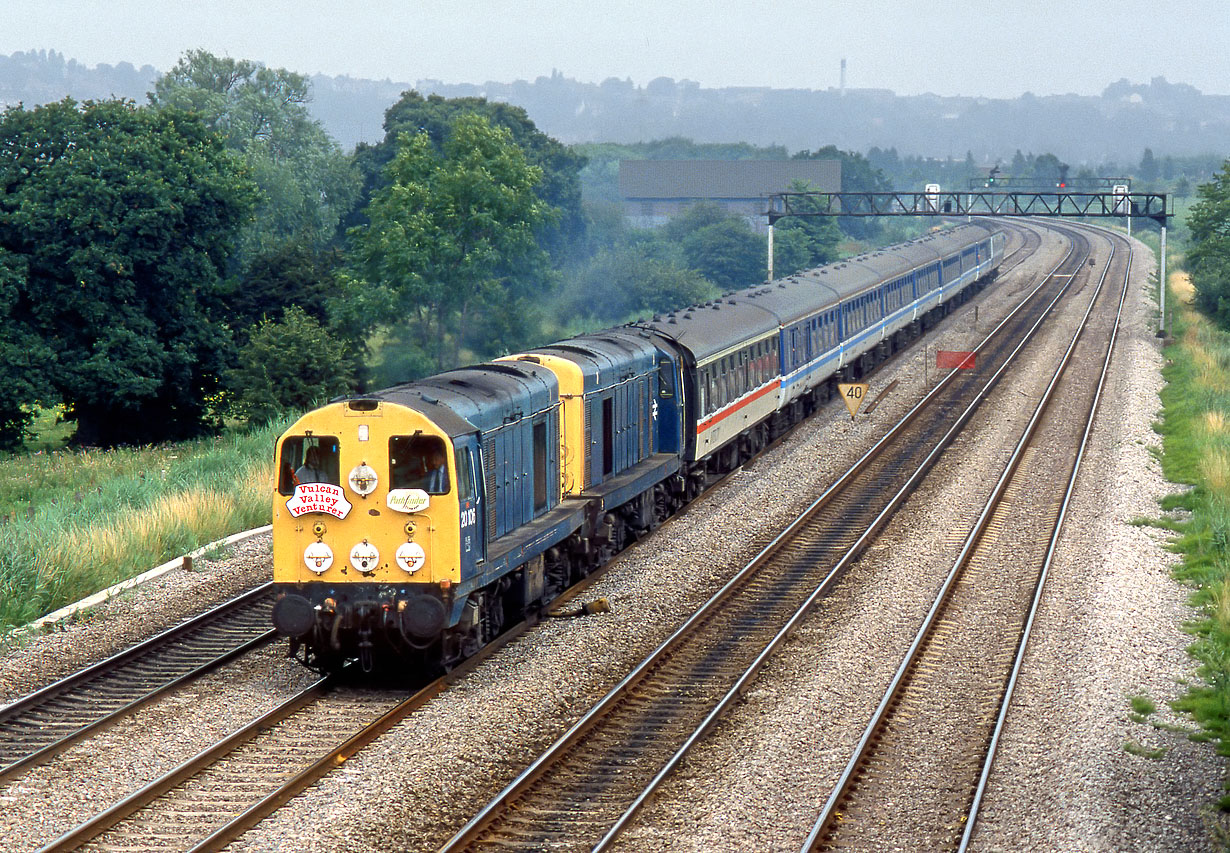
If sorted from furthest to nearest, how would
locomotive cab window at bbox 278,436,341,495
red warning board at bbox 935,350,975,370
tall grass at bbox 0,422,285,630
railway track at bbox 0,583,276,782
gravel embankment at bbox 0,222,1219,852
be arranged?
1. red warning board at bbox 935,350,975,370
2. tall grass at bbox 0,422,285,630
3. locomotive cab window at bbox 278,436,341,495
4. railway track at bbox 0,583,276,782
5. gravel embankment at bbox 0,222,1219,852

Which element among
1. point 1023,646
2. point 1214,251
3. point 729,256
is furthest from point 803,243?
point 1023,646

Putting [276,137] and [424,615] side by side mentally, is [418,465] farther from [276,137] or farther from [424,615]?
[276,137]

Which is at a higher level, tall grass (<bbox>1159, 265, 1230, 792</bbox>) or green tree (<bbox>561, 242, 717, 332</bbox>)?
green tree (<bbox>561, 242, 717, 332</bbox>)

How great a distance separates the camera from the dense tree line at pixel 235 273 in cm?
4306

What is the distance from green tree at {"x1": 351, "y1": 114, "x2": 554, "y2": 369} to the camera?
5553 centimetres

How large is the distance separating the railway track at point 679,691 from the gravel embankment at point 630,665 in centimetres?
31

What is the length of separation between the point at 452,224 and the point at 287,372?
1552 centimetres

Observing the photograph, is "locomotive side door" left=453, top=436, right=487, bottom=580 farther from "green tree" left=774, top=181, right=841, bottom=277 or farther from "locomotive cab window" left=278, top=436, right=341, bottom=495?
"green tree" left=774, top=181, right=841, bottom=277

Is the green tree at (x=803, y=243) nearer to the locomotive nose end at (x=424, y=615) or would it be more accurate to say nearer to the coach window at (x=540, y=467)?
the coach window at (x=540, y=467)

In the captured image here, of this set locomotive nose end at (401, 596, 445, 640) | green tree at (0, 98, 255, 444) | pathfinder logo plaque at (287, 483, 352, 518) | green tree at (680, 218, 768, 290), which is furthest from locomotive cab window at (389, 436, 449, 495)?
green tree at (680, 218, 768, 290)

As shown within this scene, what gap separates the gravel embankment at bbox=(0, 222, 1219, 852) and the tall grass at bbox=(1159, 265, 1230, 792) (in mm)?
465

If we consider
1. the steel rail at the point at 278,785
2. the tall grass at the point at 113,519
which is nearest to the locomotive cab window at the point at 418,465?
the steel rail at the point at 278,785

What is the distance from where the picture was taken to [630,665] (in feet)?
56.2

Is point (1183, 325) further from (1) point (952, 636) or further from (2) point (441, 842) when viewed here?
(2) point (441, 842)
